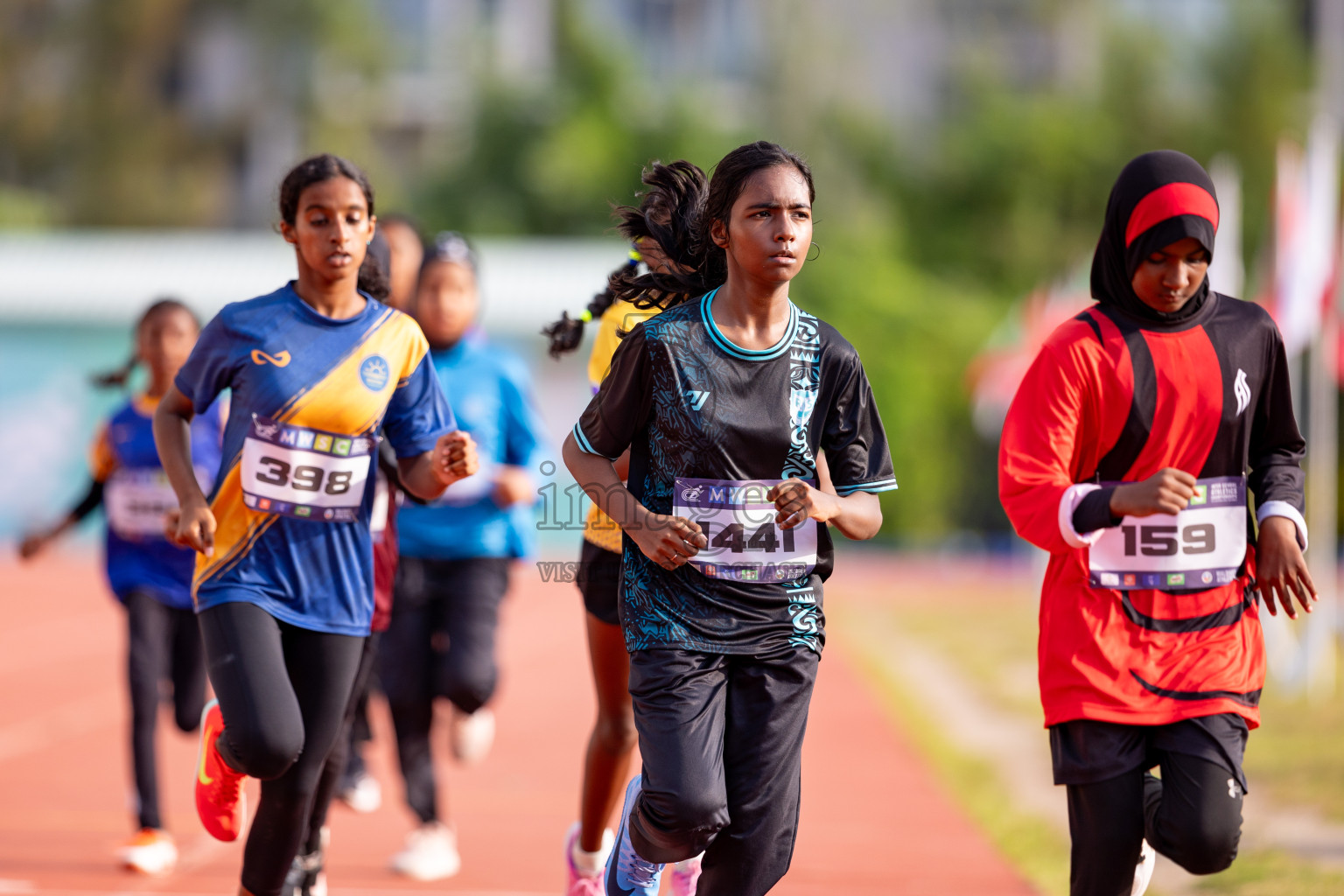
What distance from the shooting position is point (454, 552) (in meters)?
6.40

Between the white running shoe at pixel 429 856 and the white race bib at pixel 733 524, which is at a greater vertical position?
the white race bib at pixel 733 524

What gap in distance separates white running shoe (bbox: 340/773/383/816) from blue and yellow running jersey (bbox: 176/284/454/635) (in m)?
2.37

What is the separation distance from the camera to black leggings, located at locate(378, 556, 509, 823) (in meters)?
6.32

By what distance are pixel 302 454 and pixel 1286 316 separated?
9.13m

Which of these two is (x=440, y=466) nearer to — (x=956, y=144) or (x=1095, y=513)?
(x=1095, y=513)

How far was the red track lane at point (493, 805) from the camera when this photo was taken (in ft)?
20.0

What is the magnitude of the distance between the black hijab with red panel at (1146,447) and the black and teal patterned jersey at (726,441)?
447 mm

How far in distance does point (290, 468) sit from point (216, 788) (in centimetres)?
98

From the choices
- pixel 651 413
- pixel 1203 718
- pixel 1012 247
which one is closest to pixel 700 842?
pixel 651 413

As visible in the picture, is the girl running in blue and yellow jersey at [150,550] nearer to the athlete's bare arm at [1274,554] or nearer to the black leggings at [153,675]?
the black leggings at [153,675]

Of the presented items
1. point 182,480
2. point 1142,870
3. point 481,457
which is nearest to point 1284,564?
point 1142,870

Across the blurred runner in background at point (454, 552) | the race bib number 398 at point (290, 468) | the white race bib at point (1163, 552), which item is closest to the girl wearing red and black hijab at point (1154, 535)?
the white race bib at point (1163, 552)

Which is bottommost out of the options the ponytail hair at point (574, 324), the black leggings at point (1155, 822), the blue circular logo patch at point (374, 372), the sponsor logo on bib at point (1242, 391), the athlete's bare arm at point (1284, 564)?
the black leggings at point (1155, 822)

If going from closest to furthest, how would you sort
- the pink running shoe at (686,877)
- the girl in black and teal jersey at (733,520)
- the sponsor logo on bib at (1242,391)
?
the girl in black and teal jersey at (733,520), the sponsor logo on bib at (1242,391), the pink running shoe at (686,877)
